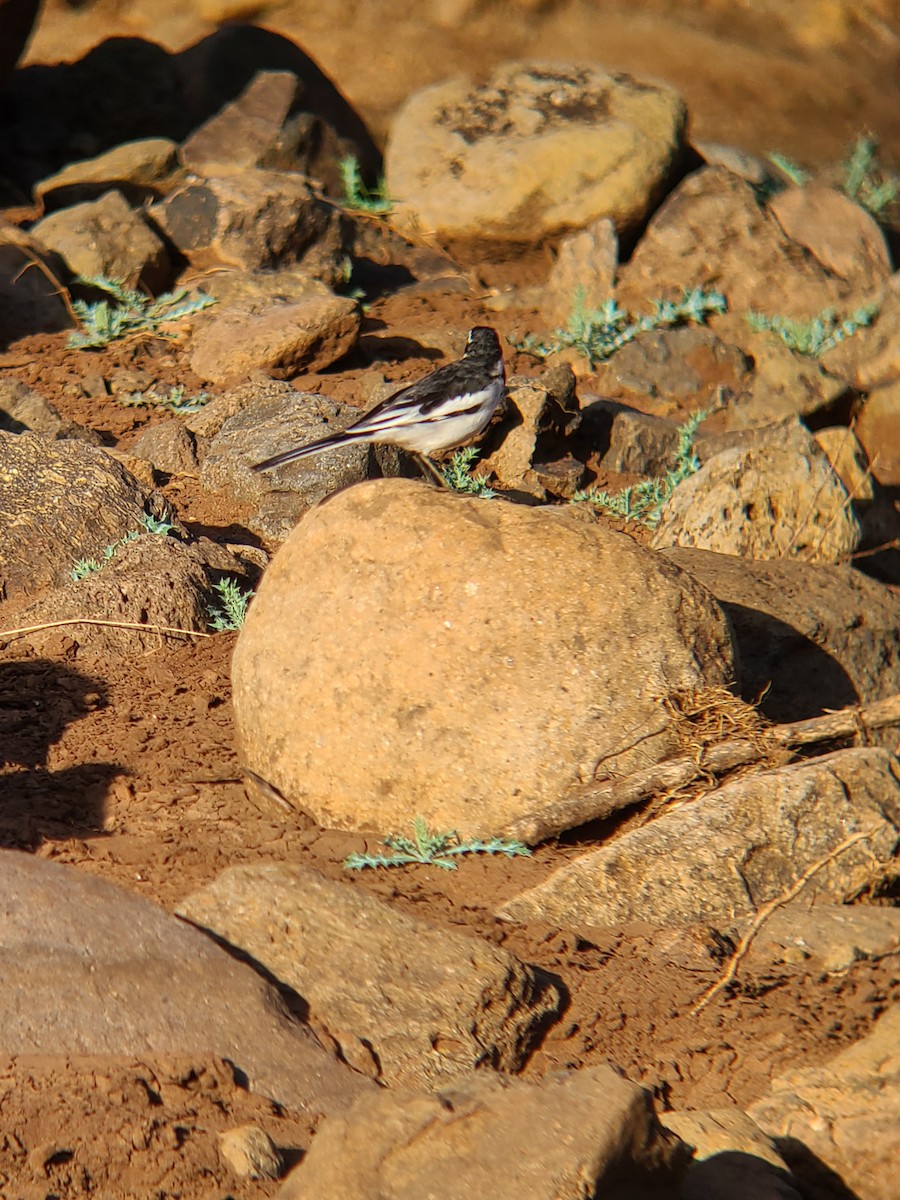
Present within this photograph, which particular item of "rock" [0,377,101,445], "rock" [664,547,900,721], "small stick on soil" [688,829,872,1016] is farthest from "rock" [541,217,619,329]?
"small stick on soil" [688,829,872,1016]

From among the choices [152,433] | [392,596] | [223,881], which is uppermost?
[392,596]

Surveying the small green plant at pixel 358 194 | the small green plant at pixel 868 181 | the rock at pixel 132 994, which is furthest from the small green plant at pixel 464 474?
the small green plant at pixel 868 181

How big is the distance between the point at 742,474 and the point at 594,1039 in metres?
3.72

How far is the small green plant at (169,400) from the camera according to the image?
319 inches

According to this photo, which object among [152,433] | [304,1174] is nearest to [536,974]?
[304,1174]

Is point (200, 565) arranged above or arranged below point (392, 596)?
below

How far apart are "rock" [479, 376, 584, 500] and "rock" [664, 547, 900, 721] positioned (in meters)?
1.53

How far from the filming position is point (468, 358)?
6758 millimetres

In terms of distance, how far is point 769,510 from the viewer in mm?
6742

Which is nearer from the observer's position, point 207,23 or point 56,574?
point 56,574

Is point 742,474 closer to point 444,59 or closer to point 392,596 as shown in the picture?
point 392,596

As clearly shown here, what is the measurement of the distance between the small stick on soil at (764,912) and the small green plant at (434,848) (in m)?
0.76

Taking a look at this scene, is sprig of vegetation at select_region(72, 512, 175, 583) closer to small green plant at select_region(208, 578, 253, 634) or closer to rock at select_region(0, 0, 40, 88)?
small green plant at select_region(208, 578, 253, 634)

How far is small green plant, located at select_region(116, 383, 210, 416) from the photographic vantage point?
8.09 meters
